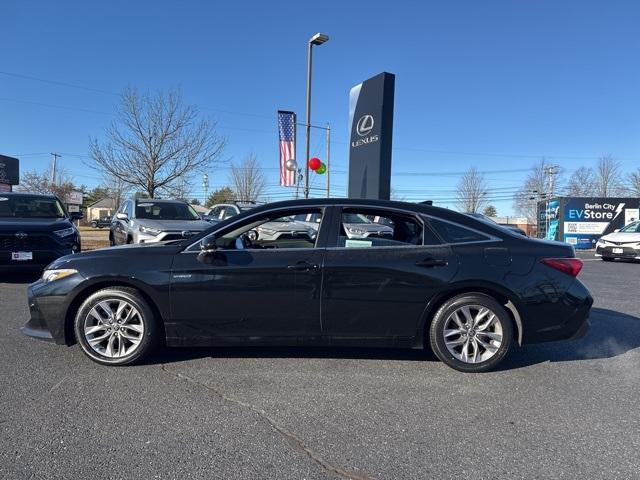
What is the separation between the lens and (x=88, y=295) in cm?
429

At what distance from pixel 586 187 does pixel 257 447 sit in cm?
6580

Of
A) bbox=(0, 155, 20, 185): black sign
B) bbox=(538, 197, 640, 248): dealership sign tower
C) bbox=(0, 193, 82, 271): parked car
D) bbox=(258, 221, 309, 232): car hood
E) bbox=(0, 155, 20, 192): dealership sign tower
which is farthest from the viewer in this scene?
bbox=(0, 155, 20, 185): black sign

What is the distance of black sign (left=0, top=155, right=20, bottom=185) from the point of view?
2745 cm

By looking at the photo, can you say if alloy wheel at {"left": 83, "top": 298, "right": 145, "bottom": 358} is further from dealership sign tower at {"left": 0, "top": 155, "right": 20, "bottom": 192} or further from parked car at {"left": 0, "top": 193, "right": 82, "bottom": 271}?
dealership sign tower at {"left": 0, "top": 155, "right": 20, "bottom": 192}

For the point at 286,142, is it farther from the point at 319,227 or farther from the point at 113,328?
the point at 113,328

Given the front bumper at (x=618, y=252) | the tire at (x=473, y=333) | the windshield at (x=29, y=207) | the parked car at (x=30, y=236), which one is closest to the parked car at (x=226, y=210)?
the windshield at (x=29, y=207)

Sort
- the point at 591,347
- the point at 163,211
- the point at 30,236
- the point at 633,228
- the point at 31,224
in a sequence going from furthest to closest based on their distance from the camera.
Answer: the point at 633,228 < the point at 163,211 < the point at 31,224 < the point at 30,236 < the point at 591,347

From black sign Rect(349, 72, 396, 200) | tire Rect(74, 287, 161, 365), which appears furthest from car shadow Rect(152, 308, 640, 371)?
black sign Rect(349, 72, 396, 200)

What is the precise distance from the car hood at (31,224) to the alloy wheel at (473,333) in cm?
752

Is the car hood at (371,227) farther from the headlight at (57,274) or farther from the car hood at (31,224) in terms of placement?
the car hood at (31,224)

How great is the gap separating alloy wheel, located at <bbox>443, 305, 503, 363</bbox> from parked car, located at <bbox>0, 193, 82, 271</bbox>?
288 inches

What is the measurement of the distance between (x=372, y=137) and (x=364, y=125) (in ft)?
1.75

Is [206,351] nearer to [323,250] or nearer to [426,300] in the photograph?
[323,250]

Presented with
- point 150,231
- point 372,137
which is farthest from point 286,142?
point 150,231
